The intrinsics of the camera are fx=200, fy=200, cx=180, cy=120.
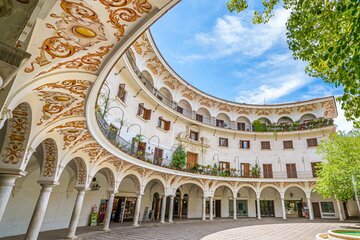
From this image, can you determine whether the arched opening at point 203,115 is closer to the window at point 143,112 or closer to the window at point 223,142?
the window at point 223,142

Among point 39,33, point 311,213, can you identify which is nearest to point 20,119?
point 39,33

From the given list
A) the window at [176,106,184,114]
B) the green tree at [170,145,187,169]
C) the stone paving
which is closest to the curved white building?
the window at [176,106,184,114]

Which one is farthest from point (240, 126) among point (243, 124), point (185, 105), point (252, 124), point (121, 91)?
point (121, 91)

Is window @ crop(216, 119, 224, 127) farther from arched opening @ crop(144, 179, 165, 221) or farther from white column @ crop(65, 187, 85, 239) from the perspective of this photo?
white column @ crop(65, 187, 85, 239)

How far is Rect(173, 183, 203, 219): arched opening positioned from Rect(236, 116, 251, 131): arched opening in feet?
31.1

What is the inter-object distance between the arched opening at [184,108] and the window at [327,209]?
1756 centimetres

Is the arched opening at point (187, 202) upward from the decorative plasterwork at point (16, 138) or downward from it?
downward

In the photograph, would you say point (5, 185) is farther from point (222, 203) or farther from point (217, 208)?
point (222, 203)

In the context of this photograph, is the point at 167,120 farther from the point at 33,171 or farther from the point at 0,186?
the point at 0,186

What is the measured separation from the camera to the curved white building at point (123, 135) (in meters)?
3.24

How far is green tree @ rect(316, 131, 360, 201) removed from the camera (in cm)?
1515

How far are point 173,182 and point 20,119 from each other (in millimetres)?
13680

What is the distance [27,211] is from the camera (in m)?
9.71

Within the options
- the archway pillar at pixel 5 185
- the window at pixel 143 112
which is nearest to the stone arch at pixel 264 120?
the window at pixel 143 112
